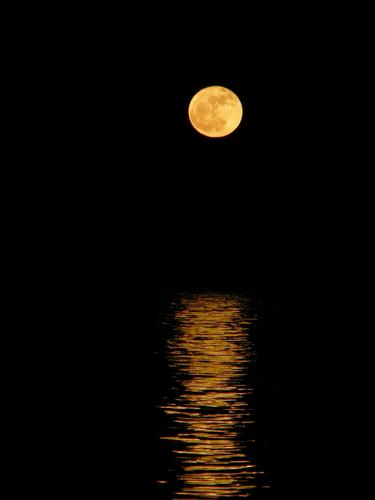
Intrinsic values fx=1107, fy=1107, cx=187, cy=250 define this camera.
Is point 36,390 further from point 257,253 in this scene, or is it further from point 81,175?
point 81,175

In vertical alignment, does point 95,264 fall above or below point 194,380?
below

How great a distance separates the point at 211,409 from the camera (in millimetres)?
6605

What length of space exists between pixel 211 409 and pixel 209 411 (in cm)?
6

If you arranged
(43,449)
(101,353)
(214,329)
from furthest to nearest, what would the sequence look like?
1. (214,329)
2. (101,353)
3. (43,449)

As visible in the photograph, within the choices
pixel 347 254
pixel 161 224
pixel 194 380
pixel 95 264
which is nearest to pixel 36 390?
pixel 194 380

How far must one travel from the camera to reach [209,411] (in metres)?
6.55

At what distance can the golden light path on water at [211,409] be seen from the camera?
492 cm

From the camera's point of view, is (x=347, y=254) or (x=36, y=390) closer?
(x=36, y=390)

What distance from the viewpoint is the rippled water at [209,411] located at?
16.1ft

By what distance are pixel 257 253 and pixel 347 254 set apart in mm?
2242

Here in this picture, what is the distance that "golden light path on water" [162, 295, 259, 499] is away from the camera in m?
4.92

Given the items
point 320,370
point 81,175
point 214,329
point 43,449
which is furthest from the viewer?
point 81,175

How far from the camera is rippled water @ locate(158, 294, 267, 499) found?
4914 millimetres

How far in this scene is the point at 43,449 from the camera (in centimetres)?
554
